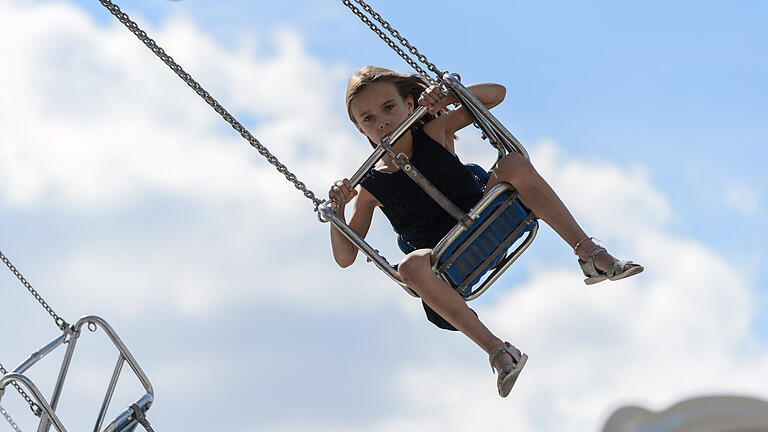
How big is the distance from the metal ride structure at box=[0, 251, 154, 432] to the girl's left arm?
6.20ft

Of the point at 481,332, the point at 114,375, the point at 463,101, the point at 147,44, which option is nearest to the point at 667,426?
the point at 481,332

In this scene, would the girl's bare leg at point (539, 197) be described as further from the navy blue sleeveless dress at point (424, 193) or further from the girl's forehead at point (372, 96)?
the girl's forehead at point (372, 96)

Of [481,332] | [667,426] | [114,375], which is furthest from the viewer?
[114,375]

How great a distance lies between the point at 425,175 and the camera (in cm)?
434

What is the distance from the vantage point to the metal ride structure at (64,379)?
15.8ft

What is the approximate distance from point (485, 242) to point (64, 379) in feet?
7.15

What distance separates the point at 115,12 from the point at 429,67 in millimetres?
1167

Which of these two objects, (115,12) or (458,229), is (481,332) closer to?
(458,229)

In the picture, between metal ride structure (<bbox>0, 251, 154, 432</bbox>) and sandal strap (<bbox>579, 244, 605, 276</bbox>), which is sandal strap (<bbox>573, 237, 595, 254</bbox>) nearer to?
sandal strap (<bbox>579, 244, 605, 276</bbox>)

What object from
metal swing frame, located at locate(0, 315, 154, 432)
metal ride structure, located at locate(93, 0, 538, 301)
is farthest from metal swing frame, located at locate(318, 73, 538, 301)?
metal swing frame, located at locate(0, 315, 154, 432)

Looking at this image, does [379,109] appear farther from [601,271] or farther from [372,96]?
[601,271]

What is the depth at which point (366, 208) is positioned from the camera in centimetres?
450

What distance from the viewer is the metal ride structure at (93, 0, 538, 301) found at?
3902 millimetres

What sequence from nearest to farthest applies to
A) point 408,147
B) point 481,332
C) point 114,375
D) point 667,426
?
point 667,426 → point 481,332 → point 408,147 → point 114,375
